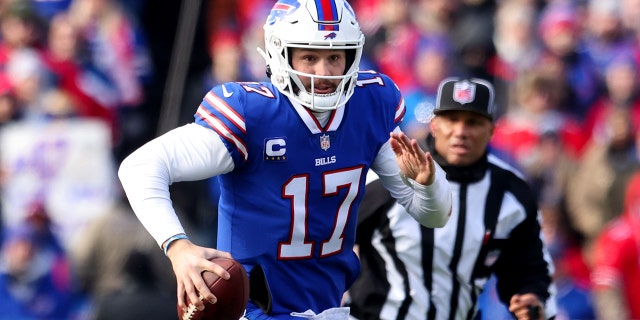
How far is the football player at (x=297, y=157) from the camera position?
427cm

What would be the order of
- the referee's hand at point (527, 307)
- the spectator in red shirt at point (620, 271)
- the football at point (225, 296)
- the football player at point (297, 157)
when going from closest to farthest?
the football at point (225, 296) < the football player at point (297, 157) < the referee's hand at point (527, 307) < the spectator in red shirt at point (620, 271)

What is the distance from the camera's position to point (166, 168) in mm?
4098

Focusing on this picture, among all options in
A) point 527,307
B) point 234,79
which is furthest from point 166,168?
point 234,79

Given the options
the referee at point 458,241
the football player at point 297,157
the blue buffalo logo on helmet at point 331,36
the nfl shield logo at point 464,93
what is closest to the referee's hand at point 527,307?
the referee at point 458,241

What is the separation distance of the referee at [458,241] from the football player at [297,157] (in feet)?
3.04

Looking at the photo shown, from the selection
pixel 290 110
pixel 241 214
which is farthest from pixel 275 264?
pixel 290 110

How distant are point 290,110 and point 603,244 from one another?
14.7ft

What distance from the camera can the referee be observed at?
5.52 metres

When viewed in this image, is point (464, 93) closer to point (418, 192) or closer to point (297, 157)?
point (418, 192)

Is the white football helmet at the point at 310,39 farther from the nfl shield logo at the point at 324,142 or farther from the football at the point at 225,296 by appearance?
the football at the point at 225,296

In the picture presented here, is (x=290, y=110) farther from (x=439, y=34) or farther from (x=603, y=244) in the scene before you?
(x=439, y=34)

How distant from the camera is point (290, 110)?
4383 mm

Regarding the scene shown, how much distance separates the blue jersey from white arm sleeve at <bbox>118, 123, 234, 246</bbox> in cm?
6

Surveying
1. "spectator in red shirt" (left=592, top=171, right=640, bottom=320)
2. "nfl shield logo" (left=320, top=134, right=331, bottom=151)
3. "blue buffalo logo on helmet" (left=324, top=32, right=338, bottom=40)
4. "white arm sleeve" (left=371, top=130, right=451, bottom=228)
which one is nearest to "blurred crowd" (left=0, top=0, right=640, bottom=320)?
"spectator in red shirt" (left=592, top=171, right=640, bottom=320)
